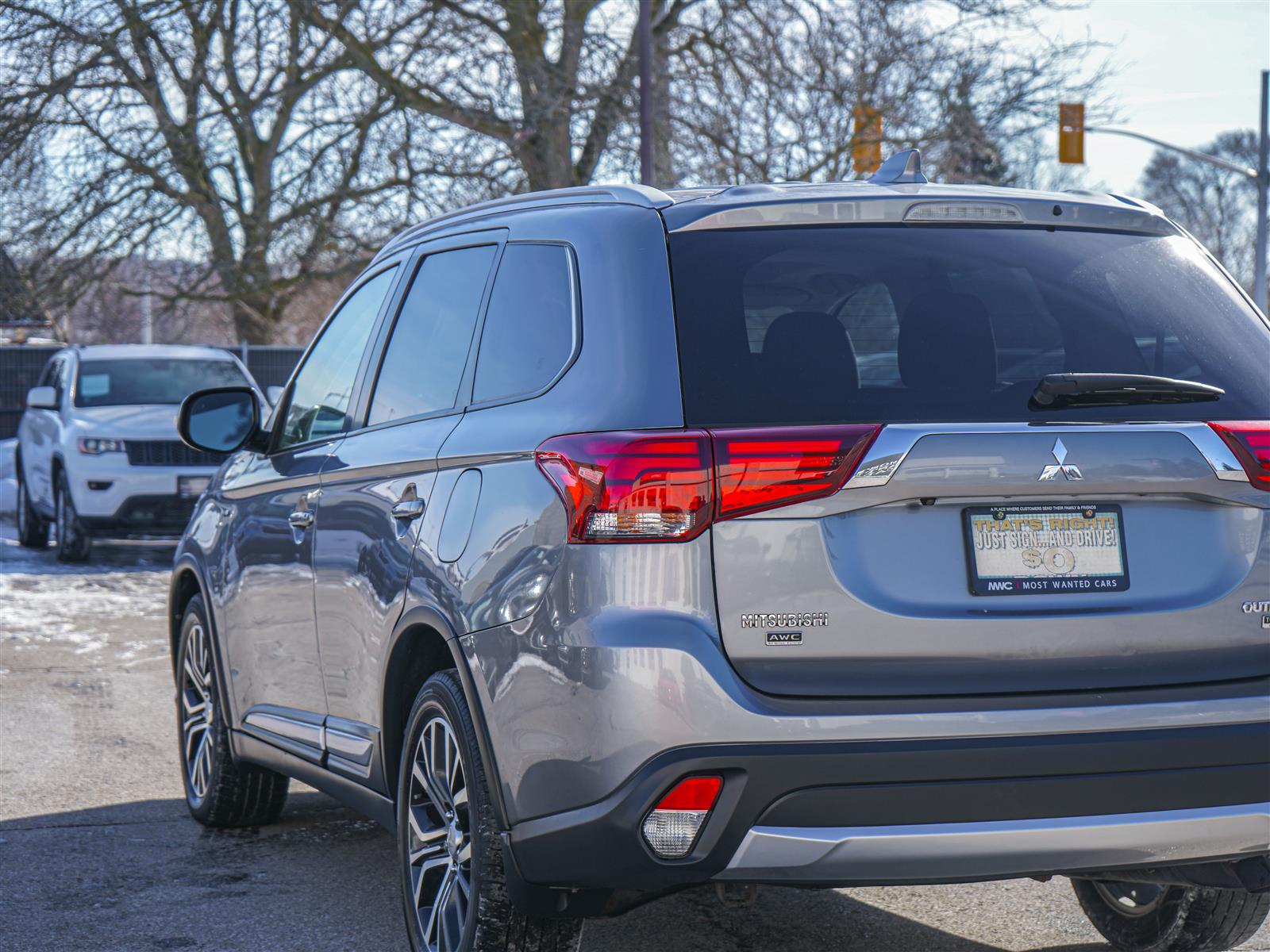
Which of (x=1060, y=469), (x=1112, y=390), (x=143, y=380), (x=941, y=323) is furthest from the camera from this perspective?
(x=143, y=380)

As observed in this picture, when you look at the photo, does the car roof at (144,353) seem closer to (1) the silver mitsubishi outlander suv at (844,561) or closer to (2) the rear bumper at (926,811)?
(1) the silver mitsubishi outlander suv at (844,561)

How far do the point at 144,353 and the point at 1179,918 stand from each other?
13.9m

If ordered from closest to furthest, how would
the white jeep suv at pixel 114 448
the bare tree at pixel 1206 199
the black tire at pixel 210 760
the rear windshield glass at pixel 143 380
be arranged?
1. the black tire at pixel 210 760
2. the white jeep suv at pixel 114 448
3. the rear windshield glass at pixel 143 380
4. the bare tree at pixel 1206 199

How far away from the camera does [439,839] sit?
12.7 ft

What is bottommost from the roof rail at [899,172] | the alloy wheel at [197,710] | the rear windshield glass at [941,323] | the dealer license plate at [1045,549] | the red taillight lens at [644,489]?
the alloy wheel at [197,710]

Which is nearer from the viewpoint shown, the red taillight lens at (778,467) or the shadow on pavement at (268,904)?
the red taillight lens at (778,467)

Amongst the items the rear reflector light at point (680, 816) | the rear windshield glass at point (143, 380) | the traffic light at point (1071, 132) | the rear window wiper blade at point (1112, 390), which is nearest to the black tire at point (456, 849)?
the rear reflector light at point (680, 816)

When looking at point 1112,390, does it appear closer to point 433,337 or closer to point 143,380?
point 433,337

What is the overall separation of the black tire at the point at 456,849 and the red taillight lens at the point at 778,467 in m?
0.83

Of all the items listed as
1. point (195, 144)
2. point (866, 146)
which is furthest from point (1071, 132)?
point (195, 144)

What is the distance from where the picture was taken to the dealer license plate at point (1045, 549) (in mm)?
3201

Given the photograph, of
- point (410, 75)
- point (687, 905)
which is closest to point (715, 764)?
point (687, 905)

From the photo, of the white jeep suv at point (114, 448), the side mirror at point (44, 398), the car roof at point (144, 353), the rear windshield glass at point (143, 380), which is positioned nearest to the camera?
the white jeep suv at point (114, 448)

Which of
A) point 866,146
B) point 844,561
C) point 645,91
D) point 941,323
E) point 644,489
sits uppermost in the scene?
point 645,91
